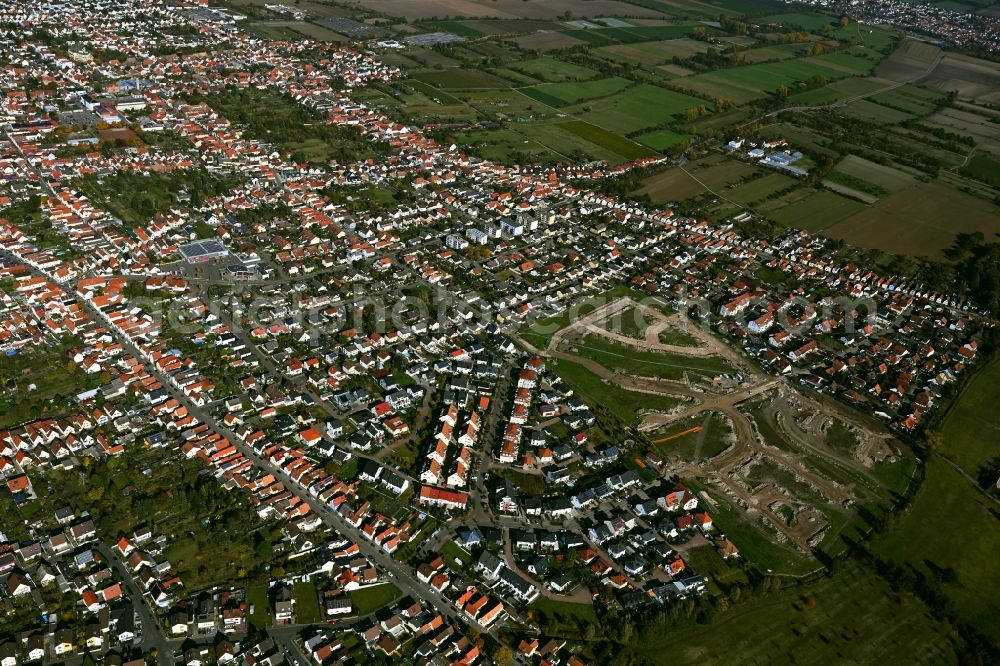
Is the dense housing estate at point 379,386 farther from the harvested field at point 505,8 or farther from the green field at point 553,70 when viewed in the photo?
the harvested field at point 505,8

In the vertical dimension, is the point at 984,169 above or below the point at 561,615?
above

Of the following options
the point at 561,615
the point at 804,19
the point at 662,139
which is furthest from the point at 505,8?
the point at 561,615

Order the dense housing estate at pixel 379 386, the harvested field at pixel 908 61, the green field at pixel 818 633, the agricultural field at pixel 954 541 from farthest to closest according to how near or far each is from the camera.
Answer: the harvested field at pixel 908 61 < the agricultural field at pixel 954 541 < the dense housing estate at pixel 379 386 < the green field at pixel 818 633

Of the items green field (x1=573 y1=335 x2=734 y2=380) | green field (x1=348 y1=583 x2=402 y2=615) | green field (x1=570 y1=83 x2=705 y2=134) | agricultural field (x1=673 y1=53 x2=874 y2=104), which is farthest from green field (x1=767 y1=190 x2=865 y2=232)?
green field (x1=348 y1=583 x2=402 y2=615)

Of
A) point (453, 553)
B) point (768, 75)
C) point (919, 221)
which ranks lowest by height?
point (453, 553)

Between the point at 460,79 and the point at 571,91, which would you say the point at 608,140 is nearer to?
the point at 571,91

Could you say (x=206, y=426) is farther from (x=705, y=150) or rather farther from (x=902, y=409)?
(x=705, y=150)

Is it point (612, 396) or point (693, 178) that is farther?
point (693, 178)

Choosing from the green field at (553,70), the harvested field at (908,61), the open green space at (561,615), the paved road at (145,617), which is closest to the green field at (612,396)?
the open green space at (561,615)
